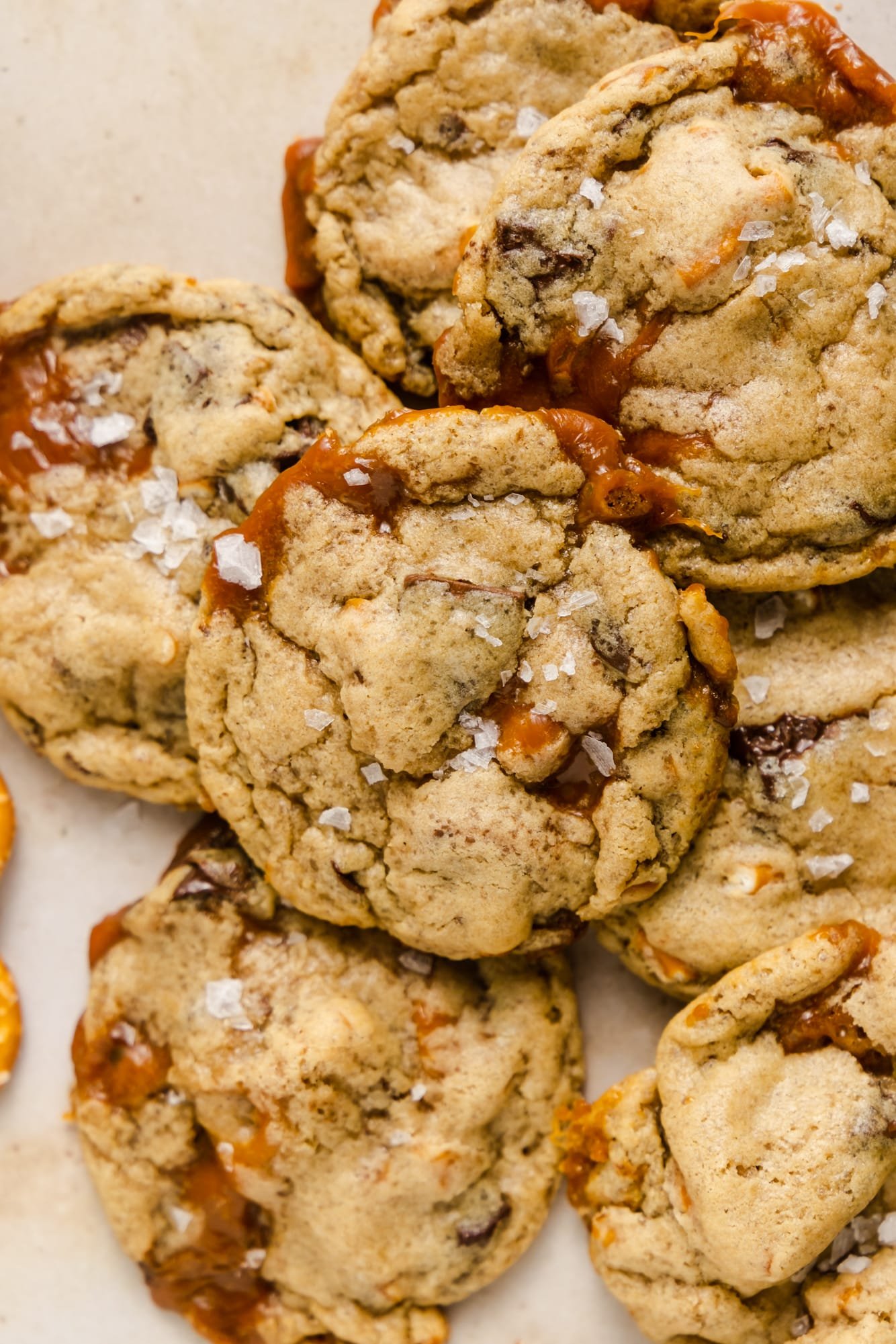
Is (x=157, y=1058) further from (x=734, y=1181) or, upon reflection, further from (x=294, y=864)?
(x=734, y=1181)

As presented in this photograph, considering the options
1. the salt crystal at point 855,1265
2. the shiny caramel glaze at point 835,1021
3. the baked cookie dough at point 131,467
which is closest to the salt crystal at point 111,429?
the baked cookie dough at point 131,467

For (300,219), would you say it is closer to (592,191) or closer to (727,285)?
(592,191)

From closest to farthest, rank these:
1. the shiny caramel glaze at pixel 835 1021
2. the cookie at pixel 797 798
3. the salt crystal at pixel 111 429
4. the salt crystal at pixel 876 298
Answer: the salt crystal at pixel 876 298
the shiny caramel glaze at pixel 835 1021
the cookie at pixel 797 798
the salt crystal at pixel 111 429

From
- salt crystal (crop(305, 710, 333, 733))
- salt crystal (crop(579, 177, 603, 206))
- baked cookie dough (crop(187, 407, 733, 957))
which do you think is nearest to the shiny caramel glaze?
baked cookie dough (crop(187, 407, 733, 957))

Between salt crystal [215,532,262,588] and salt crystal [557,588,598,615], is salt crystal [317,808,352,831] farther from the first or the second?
salt crystal [557,588,598,615]

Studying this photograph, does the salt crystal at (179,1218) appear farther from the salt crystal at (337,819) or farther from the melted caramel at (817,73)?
the melted caramel at (817,73)

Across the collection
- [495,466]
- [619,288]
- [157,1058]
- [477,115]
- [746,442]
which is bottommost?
[157,1058]

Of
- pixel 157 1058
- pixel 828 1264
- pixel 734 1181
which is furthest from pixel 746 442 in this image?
pixel 157 1058
